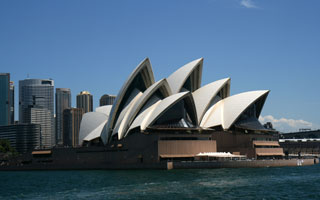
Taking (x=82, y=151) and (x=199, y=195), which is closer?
(x=199, y=195)

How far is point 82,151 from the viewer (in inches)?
3760

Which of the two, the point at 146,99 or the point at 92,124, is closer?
the point at 146,99

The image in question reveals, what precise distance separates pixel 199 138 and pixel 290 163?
58.3ft

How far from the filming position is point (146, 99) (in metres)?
82.1

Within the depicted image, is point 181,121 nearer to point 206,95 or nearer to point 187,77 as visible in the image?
point 206,95

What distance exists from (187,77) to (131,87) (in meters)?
11.1

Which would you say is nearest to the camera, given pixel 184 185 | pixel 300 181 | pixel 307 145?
pixel 184 185

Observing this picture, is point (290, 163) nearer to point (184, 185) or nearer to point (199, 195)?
point (184, 185)

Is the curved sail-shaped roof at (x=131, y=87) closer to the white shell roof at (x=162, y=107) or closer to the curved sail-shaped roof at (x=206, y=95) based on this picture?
the white shell roof at (x=162, y=107)

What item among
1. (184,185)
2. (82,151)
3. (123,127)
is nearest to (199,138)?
(123,127)

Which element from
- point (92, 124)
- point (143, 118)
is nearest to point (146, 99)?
point (143, 118)

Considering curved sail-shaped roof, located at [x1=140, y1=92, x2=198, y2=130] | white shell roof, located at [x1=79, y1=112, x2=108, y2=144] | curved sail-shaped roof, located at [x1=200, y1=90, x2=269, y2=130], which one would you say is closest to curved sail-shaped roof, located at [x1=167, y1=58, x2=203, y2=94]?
curved sail-shaped roof, located at [x1=140, y1=92, x2=198, y2=130]

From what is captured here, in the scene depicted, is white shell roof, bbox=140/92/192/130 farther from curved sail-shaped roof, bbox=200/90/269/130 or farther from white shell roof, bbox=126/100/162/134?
curved sail-shaped roof, bbox=200/90/269/130

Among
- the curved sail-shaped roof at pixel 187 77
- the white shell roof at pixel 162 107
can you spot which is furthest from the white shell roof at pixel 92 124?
the white shell roof at pixel 162 107
